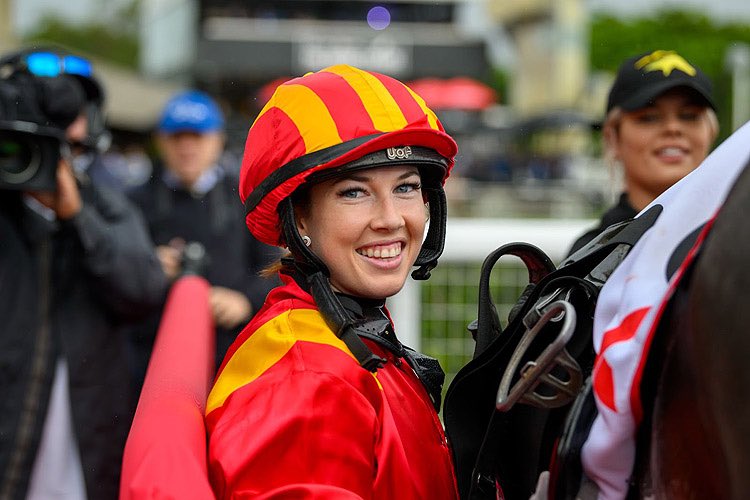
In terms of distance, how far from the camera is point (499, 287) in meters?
5.03

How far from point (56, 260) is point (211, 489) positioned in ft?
6.22

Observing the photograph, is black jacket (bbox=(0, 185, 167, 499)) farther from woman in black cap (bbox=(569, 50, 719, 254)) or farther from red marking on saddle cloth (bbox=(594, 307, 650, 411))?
red marking on saddle cloth (bbox=(594, 307, 650, 411))

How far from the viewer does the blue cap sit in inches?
187

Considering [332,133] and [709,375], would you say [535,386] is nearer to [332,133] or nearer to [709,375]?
[709,375]

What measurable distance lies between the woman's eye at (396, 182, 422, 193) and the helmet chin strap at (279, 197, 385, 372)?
211 mm

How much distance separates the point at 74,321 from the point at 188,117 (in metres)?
1.96

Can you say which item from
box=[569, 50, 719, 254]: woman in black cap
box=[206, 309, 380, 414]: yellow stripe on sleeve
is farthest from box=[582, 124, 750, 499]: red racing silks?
box=[569, 50, 719, 254]: woman in black cap

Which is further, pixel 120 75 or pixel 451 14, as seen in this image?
pixel 451 14

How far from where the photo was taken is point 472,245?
4.98 meters

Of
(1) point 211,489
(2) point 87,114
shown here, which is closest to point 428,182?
(1) point 211,489

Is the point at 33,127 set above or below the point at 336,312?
above

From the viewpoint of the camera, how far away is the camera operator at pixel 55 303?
281cm

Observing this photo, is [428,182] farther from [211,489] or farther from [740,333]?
[740,333]

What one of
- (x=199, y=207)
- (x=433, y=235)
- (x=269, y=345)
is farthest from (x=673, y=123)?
(x=199, y=207)
